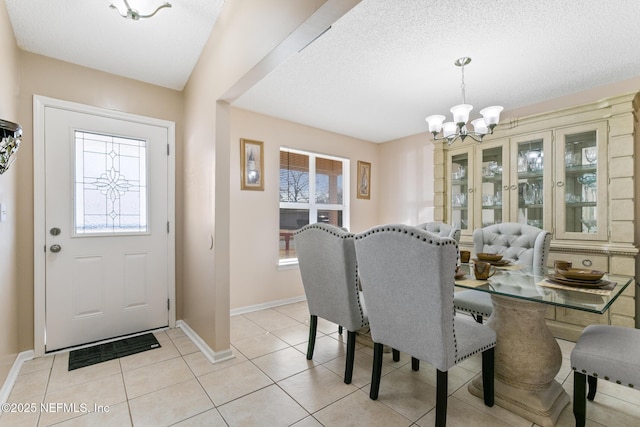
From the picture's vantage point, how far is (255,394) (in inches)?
75.3

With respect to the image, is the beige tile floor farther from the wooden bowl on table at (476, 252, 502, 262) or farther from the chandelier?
the chandelier

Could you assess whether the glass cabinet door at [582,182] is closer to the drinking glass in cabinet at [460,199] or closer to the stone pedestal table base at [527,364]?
the drinking glass in cabinet at [460,199]

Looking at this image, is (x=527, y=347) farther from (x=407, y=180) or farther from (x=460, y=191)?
(x=407, y=180)

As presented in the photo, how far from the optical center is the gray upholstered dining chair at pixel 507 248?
2.32 m

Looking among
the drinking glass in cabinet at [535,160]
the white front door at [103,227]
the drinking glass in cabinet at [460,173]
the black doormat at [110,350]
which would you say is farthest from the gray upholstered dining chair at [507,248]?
the white front door at [103,227]

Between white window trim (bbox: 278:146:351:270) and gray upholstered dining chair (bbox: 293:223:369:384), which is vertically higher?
white window trim (bbox: 278:146:351:270)

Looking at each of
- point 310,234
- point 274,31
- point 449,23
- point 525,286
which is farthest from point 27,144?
point 525,286

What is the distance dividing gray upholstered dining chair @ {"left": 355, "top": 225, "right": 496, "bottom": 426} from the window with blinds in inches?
92.6

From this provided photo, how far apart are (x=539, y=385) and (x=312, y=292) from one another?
1.50 m

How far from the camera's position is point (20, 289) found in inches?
91.0

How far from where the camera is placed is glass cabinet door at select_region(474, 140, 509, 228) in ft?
10.9

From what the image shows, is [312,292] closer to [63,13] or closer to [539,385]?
[539,385]

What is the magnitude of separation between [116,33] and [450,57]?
8.51 feet

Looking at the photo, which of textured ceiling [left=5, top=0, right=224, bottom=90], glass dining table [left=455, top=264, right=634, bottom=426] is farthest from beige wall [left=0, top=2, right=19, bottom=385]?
glass dining table [left=455, top=264, right=634, bottom=426]
